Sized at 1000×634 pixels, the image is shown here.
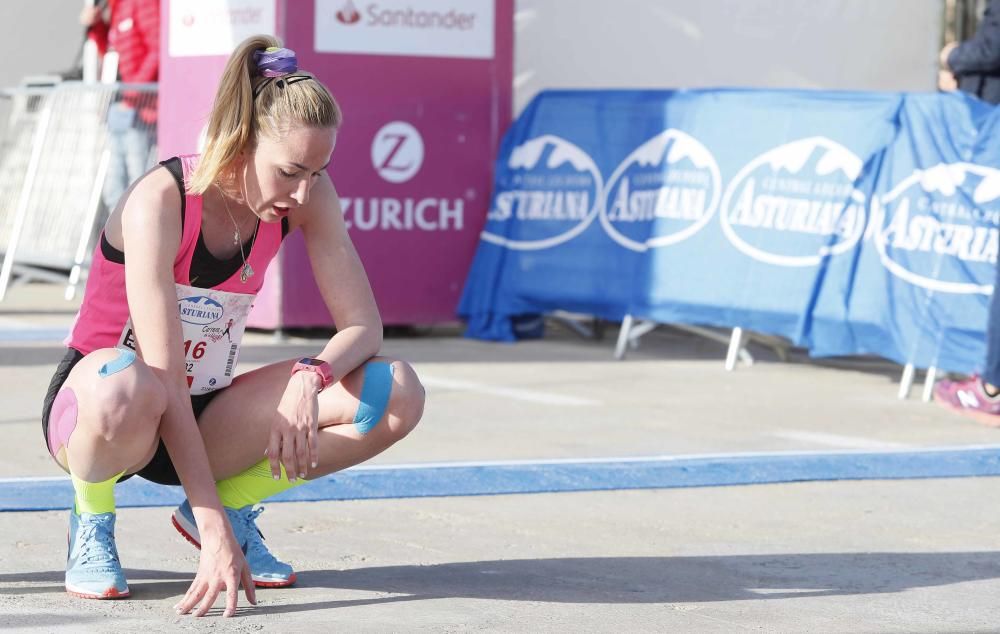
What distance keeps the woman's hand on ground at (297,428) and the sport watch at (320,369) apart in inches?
0.5

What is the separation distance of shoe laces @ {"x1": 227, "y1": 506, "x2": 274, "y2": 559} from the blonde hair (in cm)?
77

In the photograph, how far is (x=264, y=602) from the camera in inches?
146

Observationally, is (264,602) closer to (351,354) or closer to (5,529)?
(351,354)

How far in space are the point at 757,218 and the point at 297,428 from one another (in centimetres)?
A: 494

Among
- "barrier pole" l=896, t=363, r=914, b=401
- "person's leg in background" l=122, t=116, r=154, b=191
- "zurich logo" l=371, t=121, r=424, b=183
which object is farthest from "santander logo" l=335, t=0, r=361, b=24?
"barrier pole" l=896, t=363, r=914, b=401

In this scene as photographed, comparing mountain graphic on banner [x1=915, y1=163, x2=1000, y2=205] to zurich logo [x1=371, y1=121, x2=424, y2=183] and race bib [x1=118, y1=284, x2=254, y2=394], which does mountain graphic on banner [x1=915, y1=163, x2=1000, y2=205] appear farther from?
race bib [x1=118, y1=284, x2=254, y2=394]

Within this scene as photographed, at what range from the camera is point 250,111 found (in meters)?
3.57

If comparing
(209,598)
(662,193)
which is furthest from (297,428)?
(662,193)

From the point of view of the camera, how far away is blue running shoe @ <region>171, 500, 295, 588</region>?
3.87 m

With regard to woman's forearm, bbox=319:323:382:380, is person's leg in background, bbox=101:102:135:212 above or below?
below

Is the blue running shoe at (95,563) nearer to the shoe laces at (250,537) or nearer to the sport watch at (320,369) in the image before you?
the shoe laces at (250,537)

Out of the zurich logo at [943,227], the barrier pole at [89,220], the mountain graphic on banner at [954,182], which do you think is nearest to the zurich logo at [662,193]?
the zurich logo at [943,227]

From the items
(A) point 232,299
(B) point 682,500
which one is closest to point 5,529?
(A) point 232,299

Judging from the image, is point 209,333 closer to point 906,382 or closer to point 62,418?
point 62,418
